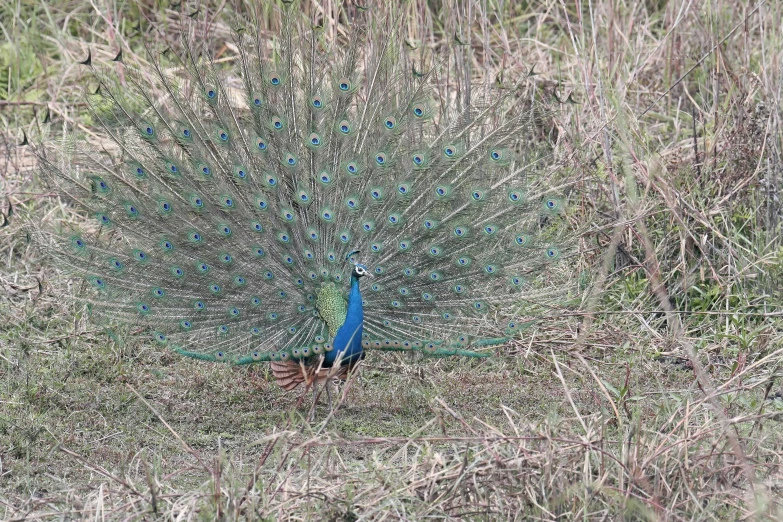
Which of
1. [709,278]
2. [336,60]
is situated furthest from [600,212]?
[336,60]

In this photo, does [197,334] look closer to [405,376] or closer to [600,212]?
[405,376]

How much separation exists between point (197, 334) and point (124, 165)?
0.94 metres

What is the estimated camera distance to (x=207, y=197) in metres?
5.49

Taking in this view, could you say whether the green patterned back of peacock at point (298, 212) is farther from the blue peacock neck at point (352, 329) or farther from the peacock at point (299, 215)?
the blue peacock neck at point (352, 329)

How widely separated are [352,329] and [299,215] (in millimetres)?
674

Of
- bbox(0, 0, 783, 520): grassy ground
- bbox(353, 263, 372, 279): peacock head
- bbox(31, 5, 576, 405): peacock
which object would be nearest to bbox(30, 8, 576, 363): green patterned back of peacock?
bbox(31, 5, 576, 405): peacock

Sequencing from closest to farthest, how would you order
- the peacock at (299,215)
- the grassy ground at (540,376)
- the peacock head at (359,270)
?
the grassy ground at (540,376)
the peacock head at (359,270)
the peacock at (299,215)

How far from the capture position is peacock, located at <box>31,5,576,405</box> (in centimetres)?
547

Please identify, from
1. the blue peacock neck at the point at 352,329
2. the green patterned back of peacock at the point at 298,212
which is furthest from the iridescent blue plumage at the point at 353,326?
the green patterned back of peacock at the point at 298,212

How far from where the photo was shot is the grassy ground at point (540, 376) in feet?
12.5

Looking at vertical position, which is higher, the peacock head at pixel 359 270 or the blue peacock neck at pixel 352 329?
the peacock head at pixel 359 270

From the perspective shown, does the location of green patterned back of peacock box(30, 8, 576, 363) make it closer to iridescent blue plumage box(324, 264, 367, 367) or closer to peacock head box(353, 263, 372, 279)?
iridescent blue plumage box(324, 264, 367, 367)

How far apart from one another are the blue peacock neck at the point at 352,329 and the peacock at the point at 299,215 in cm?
7

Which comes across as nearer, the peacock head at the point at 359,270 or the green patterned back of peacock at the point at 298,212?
the peacock head at the point at 359,270
